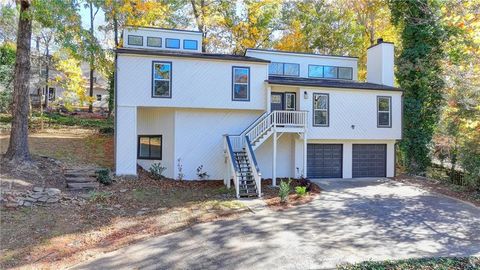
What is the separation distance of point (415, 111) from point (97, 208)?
17663mm

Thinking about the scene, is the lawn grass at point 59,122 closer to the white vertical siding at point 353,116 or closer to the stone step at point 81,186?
the stone step at point 81,186

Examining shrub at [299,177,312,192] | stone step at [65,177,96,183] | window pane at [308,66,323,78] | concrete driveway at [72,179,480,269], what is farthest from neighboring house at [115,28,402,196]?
concrete driveway at [72,179,480,269]

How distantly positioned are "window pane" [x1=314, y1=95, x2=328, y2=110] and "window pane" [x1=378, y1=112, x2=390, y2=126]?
3.18 metres

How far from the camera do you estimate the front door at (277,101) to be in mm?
18219

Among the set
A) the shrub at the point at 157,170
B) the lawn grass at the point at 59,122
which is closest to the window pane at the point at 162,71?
the shrub at the point at 157,170

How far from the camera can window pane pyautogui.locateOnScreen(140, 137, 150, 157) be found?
18183mm

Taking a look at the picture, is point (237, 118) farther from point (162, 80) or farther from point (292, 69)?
point (292, 69)

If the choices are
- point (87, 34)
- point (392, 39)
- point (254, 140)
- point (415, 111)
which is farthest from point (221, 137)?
point (392, 39)

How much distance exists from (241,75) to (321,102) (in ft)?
14.2

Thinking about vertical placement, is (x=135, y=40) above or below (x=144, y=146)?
above

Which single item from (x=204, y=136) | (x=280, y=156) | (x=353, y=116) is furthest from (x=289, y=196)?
(x=353, y=116)

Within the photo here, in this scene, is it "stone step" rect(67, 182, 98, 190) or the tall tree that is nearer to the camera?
"stone step" rect(67, 182, 98, 190)

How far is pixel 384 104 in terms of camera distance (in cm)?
1894

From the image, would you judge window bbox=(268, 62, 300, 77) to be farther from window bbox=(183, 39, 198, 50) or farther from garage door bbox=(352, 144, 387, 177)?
garage door bbox=(352, 144, 387, 177)
